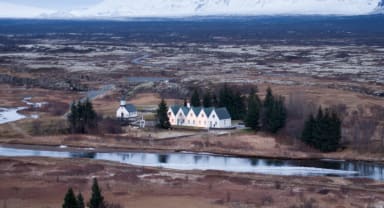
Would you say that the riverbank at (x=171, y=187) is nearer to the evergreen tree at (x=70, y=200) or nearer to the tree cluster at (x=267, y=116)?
the evergreen tree at (x=70, y=200)

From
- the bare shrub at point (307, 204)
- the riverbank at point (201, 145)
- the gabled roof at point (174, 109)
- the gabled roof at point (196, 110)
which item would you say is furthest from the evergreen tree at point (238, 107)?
the bare shrub at point (307, 204)

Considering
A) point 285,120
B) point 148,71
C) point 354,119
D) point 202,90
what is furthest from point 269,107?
point 148,71

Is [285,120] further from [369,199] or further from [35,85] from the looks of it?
[35,85]

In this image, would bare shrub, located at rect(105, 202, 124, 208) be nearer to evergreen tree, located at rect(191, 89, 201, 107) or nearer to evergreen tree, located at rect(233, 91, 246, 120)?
evergreen tree, located at rect(191, 89, 201, 107)

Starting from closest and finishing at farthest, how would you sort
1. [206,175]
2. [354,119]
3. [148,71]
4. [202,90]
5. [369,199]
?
[369,199] < [206,175] < [354,119] < [202,90] < [148,71]

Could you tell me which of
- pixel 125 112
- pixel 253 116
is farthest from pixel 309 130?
pixel 125 112

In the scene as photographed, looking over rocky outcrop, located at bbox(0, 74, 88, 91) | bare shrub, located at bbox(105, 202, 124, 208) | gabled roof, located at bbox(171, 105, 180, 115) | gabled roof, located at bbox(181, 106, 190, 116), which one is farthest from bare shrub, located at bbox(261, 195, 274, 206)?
rocky outcrop, located at bbox(0, 74, 88, 91)
